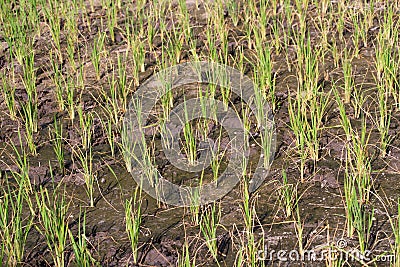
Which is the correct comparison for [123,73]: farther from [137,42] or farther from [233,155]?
[233,155]

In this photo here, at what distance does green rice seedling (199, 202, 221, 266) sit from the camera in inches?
116

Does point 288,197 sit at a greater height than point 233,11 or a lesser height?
lesser

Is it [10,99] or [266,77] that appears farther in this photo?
[10,99]

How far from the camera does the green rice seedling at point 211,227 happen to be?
116 inches

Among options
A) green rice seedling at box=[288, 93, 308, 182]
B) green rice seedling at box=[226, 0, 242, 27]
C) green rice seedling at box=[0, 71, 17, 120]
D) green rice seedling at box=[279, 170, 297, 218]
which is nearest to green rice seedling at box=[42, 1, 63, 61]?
green rice seedling at box=[0, 71, 17, 120]

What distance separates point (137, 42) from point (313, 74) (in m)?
1.31

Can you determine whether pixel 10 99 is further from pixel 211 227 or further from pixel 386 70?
pixel 386 70

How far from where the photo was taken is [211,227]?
3170 millimetres

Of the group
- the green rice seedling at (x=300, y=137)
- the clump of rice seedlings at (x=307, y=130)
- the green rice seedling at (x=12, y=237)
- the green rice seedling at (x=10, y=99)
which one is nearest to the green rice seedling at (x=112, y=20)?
the green rice seedling at (x=10, y=99)

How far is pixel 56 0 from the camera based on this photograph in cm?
516

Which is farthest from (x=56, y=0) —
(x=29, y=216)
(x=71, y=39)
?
(x=29, y=216)

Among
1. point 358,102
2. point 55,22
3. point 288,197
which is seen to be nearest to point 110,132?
point 288,197

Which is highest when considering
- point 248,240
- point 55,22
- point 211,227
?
point 55,22

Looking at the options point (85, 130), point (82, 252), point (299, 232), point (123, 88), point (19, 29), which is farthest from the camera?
point (19, 29)
